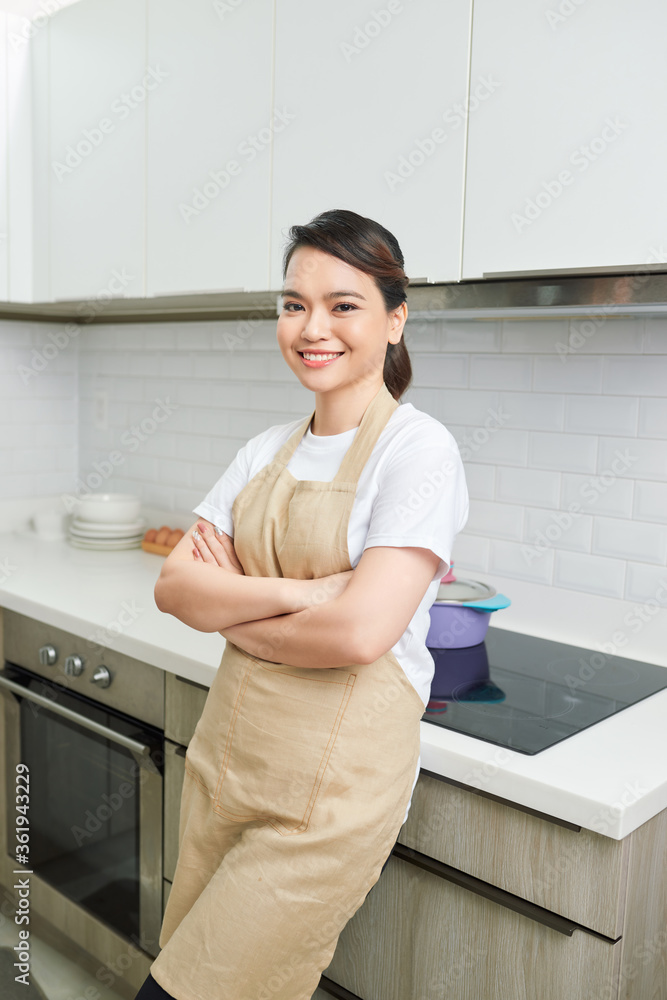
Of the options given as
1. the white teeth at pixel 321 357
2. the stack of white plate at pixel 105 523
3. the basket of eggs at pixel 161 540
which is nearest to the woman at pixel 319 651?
the white teeth at pixel 321 357

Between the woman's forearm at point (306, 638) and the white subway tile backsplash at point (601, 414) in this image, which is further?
the white subway tile backsplash at point (601, 414)

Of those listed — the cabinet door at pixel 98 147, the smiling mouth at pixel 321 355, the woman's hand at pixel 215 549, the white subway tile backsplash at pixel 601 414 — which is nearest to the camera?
the smiling mouth at pixel 321 355

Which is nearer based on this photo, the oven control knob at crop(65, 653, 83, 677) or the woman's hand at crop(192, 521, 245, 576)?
the woman's hand at crop(192, 521, 245, 576)

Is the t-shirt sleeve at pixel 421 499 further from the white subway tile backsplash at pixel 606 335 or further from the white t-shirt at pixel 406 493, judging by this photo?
the white subway tile backsplash at pixel 606 335

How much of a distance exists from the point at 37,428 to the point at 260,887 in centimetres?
224

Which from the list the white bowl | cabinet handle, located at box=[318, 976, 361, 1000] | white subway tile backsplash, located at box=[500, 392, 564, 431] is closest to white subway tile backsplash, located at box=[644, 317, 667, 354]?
white subway tile backsplash, located at box=[500, 392, 564, 431]

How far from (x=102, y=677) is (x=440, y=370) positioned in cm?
104

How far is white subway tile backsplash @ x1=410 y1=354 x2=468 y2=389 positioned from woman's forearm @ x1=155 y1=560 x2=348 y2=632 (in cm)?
96

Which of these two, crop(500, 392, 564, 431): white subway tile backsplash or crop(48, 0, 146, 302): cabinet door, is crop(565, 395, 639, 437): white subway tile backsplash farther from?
crop(48, 0, 146, 302): cabinet door

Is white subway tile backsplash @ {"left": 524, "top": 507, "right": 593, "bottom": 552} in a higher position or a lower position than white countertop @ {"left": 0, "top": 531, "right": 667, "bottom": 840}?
higher

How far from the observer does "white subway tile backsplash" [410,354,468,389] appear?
80.7 inches

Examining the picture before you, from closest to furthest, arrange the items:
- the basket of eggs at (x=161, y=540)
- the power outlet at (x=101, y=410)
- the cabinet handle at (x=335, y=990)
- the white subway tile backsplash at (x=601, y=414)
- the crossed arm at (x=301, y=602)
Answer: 1. the crossed arm at (x=301, y=602)
2. the cabinet handle at (x=335, y=990)
3. the white subway tile backsplash at (x=601, y=414)
4. the basket of eggs at (x=161, y=540)
5. the power outlet at (x=101, y=410)

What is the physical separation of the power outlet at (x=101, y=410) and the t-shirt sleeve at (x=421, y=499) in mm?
2067

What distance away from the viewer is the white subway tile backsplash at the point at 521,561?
194 cm
